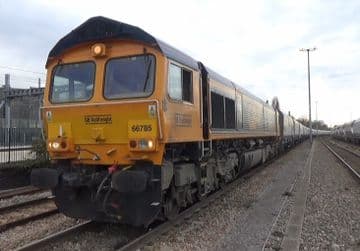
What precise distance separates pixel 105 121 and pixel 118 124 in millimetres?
286

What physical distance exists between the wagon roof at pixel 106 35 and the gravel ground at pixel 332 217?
13.0 feet

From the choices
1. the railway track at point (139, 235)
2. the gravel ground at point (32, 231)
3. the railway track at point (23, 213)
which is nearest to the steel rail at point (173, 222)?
the railway track at point (139, 235)

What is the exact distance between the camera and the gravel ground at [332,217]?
7.84m

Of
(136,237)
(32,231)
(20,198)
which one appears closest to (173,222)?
(136,237)

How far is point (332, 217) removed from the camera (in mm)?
9875

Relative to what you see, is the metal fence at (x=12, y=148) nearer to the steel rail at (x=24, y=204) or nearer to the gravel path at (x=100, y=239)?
the steel rail at (x=24, y=204)

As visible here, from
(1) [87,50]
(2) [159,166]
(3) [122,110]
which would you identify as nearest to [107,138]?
(3) [122,110]

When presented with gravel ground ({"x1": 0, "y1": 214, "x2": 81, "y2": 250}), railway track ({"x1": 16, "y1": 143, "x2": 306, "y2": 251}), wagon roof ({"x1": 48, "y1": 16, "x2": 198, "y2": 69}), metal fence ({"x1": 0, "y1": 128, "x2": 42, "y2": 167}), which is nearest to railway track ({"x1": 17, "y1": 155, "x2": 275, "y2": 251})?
railway track ({"x1": 16, "y1": 143, "x2": 306, "y2": 251})

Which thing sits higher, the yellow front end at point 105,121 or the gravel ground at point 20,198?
the yellow front end at point 105,121

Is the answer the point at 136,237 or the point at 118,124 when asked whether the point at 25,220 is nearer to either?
the point at 136,237

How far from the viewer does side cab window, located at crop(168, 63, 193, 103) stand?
8404mm

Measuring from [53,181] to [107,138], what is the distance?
1.21 metres

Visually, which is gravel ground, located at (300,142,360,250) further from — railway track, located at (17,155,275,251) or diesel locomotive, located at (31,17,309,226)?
diesel locomotive, located at (31,17,309,226)

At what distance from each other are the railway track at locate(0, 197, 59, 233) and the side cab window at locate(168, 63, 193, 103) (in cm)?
386
